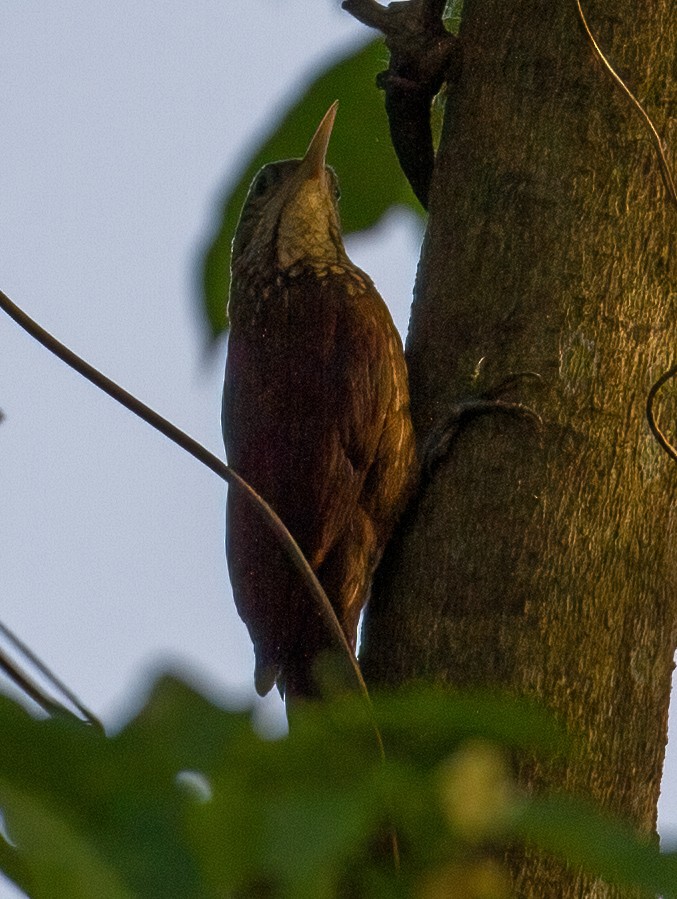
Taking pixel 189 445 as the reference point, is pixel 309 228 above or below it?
above

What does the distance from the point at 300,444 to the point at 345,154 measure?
77 centimetres

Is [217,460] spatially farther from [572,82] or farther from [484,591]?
[572,82]

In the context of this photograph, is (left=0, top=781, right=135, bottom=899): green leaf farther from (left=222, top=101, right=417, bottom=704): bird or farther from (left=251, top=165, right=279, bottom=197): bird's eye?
(left=251, top=165, right=279, bottom=197): bird's eye

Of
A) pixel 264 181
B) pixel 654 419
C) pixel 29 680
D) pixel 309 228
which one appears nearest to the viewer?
pixel 29 680

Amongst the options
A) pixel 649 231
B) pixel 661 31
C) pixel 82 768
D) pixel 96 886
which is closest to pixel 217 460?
pixel 82 768

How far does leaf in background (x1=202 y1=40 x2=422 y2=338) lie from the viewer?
2633mm

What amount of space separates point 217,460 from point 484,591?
0.66 metres

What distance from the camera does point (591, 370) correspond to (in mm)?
2131

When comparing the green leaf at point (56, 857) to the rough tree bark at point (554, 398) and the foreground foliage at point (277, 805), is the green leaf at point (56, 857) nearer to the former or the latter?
the foreground foliage at point (277, 805)

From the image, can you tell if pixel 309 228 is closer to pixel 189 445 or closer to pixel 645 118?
pixel 645 118

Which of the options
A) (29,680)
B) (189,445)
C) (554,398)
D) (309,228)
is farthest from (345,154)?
(29,680)

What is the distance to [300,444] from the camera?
102 inches

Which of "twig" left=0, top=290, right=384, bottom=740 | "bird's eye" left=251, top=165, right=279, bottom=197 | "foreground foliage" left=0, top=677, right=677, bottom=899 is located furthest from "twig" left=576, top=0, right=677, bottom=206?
"foreground foliage" left=0, top=677, right=677, bottom=899

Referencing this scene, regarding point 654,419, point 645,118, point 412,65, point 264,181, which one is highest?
point 264,181
